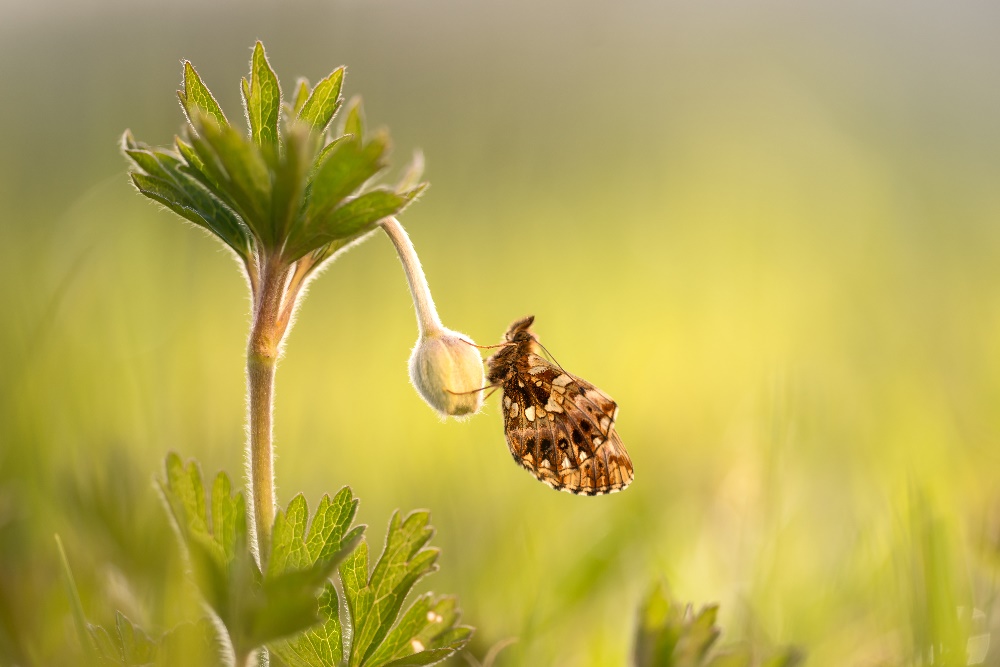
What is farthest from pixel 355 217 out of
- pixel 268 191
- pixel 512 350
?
pixel 512 350

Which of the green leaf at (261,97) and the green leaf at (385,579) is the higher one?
the green leaf at (261,97)

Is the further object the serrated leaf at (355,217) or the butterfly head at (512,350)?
the butterfly head at (512,350)

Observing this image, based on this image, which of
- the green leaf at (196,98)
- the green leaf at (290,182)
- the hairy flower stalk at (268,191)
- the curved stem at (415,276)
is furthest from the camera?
the curved stem at (415,276)

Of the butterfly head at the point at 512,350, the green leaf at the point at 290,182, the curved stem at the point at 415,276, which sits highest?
the green leaf at the point at 290,182

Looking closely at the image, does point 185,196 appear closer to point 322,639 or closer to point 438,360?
point 438,360

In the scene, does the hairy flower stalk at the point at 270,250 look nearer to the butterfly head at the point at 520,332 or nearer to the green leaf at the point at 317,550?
the green leaf at the point at 317,550

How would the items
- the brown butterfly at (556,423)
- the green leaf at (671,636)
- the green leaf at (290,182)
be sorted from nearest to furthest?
1. the green leaf at (290,182)
2. the green leaf at (671,636)
3. the brown butterfly at (556,423)

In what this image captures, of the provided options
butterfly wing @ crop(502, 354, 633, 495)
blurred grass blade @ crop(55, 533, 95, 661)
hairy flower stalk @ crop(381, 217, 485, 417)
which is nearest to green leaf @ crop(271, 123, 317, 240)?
hairy flower stalk @ crop(381, 217, 485, 417)

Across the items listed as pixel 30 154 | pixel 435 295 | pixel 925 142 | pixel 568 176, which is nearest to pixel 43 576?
pixel 435 295

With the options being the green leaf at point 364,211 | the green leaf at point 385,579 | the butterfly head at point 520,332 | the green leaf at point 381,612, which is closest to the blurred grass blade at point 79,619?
the green leaf at point 381,612
